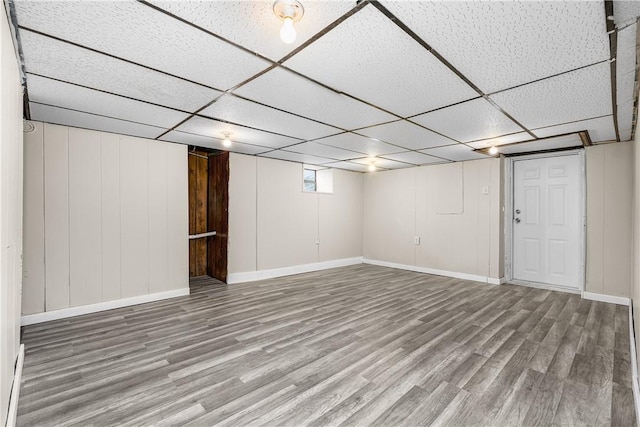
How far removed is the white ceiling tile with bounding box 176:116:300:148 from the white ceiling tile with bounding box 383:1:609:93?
94.9 inches

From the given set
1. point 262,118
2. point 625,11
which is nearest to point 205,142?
point 262,118

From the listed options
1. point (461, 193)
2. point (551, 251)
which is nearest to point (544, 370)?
point (551, 251)

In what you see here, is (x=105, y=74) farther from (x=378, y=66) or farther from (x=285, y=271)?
(x=285, y=271)

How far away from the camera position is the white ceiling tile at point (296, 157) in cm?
510

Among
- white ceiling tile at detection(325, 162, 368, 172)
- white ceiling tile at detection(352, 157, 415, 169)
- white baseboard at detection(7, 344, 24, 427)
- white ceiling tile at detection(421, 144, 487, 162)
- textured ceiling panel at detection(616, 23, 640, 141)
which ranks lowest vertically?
white baseboard at detection(7, 344, 24, 427)

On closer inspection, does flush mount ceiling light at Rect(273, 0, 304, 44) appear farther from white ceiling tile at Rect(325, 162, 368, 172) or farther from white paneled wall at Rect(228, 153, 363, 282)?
white ceiling tile at Rect(325, 162, 368, 172)

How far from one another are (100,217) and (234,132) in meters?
2.00

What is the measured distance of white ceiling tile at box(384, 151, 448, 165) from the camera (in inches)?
198

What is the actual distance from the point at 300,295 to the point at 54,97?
3.55m

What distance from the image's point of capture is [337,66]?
2018 millimetres

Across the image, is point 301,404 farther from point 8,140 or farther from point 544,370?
point 8,140

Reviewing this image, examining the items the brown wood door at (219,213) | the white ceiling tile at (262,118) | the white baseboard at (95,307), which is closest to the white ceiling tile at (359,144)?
the white ceiling tile at (262,118)

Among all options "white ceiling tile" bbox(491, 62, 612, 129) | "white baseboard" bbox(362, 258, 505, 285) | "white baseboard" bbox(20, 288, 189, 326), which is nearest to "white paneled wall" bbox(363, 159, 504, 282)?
"white baseboard" bbox(362, 258, 505, 285)

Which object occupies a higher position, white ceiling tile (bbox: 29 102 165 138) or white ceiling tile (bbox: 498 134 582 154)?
white ceiling tile (bbox: 29 102 165 138)
